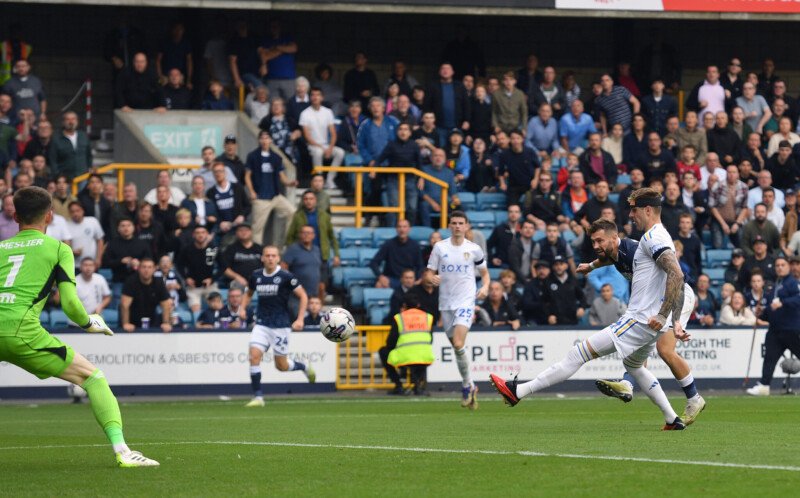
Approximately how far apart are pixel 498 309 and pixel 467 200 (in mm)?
3423

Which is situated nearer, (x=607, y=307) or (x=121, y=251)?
(x=121, y=251)

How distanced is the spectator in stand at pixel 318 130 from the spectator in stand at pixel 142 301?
16.0ft

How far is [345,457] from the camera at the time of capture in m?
10.5

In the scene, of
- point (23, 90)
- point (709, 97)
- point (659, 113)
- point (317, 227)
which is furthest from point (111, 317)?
point (709, 97)

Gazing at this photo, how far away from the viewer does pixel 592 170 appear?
2592cm

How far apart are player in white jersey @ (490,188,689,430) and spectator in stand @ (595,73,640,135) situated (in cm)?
1573

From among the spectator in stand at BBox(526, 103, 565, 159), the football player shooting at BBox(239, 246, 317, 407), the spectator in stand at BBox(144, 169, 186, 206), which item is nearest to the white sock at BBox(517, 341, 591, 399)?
the football player shooting at BBox(239, 246, 317, 407)

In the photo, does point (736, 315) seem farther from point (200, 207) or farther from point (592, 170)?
point (200, 207)

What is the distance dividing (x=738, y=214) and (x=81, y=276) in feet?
39.0

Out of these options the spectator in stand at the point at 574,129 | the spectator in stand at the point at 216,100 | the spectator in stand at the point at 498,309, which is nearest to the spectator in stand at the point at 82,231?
the spectator in stand at the point at 216,100

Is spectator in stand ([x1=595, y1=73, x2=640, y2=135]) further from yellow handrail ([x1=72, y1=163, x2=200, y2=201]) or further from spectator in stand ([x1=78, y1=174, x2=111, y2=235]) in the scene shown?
spectator in stand ([x1=78, y1=174, x2=111, y2=235])

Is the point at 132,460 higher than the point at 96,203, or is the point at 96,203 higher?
the point at 96,203

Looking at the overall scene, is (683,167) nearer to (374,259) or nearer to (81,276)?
(374,259)

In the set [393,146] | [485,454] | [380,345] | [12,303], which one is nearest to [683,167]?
[393,146]
